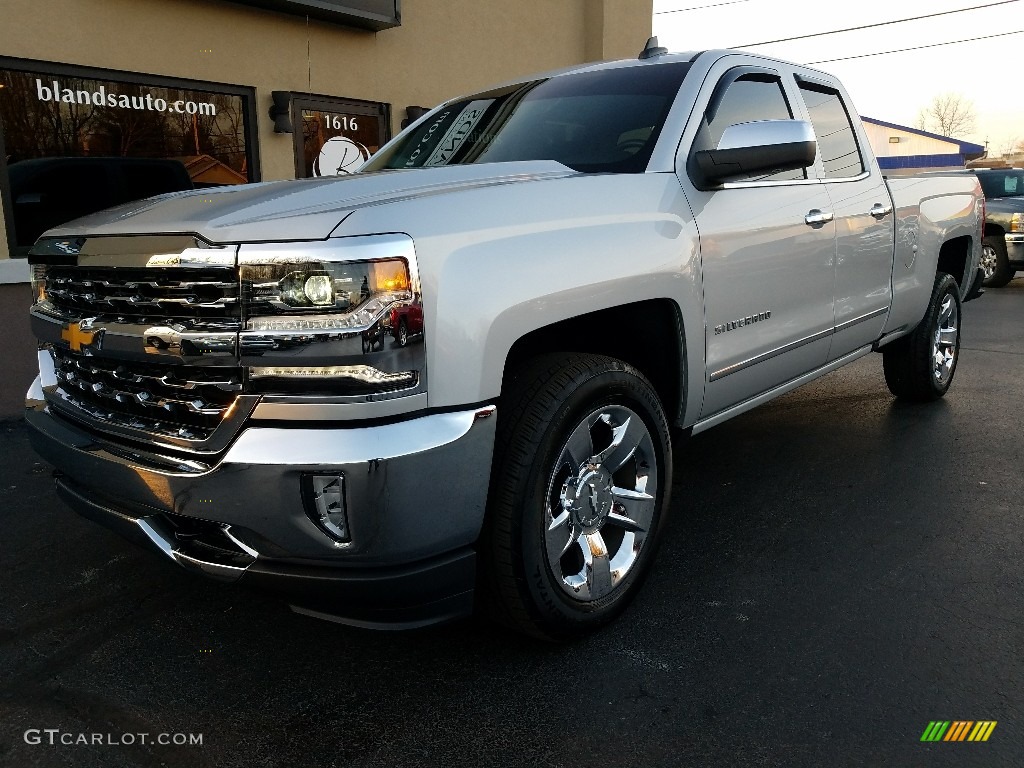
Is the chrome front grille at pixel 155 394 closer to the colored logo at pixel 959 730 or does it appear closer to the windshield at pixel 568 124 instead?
the windshield at pixel 568 124

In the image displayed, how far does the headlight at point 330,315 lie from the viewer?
78.8 inches

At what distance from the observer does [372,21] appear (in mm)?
8172

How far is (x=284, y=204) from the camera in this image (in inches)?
88.2

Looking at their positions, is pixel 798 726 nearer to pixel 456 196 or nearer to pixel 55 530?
pixel 456 196

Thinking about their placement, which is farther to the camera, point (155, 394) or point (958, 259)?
point (958, 259)

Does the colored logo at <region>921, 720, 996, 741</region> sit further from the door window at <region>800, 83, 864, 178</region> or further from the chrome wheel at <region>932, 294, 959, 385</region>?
the chrome wheel at <region>932, 294, 959, 385</region>

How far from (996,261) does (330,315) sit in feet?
45.6

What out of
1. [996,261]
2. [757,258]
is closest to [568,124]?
[757,258]

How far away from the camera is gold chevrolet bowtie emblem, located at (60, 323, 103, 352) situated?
7.82ft

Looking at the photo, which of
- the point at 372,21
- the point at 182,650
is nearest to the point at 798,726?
the point at 182,650

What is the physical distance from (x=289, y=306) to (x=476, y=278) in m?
0.47

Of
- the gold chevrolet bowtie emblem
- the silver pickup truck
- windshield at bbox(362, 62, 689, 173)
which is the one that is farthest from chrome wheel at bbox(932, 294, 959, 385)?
the gold chevrolet bowtie emblem

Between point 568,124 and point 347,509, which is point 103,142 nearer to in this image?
point 568,124

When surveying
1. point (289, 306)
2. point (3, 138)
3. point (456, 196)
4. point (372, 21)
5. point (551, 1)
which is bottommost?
point (289, 306)
